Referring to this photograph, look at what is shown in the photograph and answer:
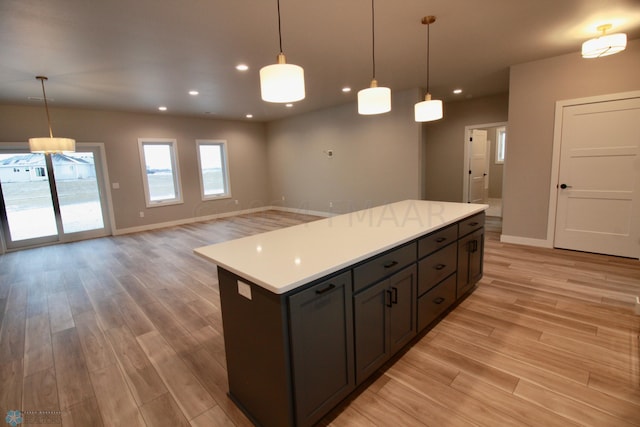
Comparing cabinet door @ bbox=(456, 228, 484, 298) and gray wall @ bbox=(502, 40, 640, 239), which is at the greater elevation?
gray wall @ bbox=(502, 40, 640, 239)

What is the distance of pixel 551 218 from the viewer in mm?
4340

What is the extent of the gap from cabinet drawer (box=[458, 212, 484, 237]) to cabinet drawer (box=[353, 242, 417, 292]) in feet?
2.89

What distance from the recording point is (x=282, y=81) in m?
1.72

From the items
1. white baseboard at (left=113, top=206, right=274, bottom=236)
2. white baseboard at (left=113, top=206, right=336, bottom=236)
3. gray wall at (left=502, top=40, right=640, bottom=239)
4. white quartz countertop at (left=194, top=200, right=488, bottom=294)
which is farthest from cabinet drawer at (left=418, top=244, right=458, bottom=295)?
white baseboard at (left=113, top=206, right=274, bottom=236)

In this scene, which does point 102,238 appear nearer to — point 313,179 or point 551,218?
point 313,179

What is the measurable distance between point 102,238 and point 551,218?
8.46 metres

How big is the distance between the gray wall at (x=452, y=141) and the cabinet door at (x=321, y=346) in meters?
6.45

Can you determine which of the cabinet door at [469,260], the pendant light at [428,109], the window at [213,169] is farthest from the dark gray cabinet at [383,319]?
the window at [213,169]

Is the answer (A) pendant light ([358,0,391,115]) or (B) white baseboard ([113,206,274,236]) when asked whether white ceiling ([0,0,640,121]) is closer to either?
(A) pendant light ([358,0,391,115])

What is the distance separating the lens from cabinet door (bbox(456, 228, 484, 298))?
109 inches

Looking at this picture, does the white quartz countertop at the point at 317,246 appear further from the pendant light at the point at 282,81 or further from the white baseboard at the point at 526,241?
the white baseboard at the point at 526,241

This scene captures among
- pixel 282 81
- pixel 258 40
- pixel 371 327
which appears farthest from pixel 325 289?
pixel 258 40

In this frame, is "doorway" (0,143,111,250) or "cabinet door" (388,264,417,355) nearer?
"cabinet door" (388,264,417,355)

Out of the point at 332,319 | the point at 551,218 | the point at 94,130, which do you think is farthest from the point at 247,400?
the point at 94,130
